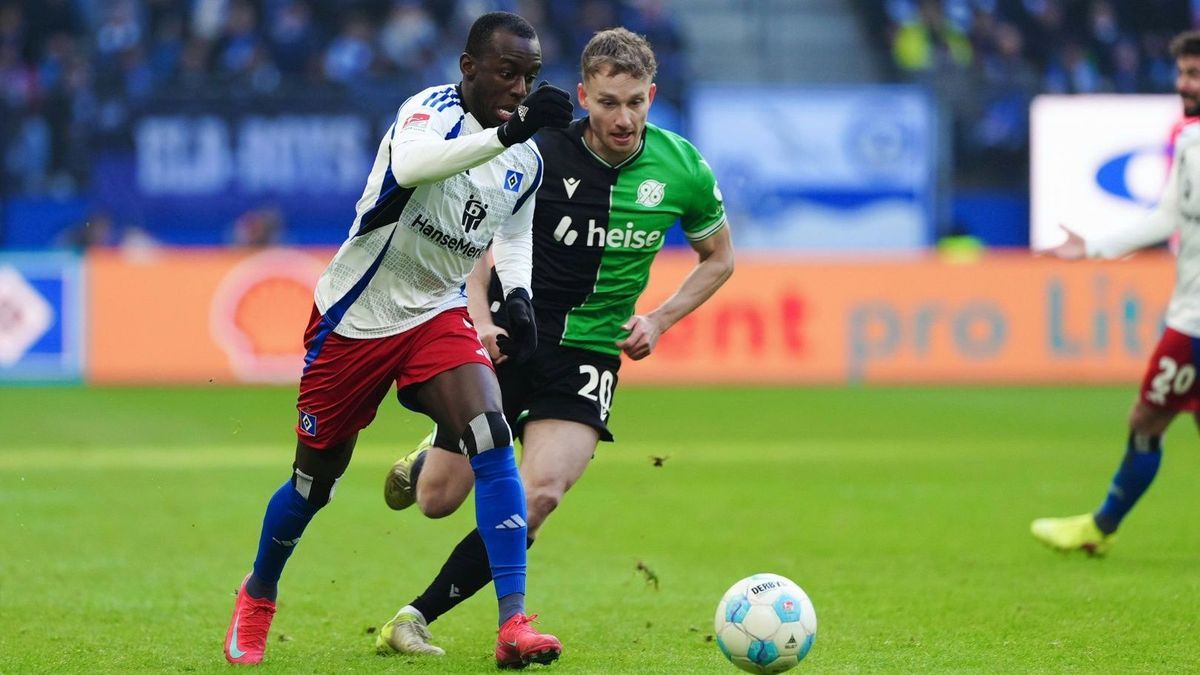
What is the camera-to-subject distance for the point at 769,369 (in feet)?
60.2

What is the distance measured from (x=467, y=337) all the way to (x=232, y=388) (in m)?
13.0

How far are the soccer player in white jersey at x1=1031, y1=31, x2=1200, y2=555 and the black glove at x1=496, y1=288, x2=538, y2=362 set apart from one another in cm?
329

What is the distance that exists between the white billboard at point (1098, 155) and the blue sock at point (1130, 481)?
14.6m

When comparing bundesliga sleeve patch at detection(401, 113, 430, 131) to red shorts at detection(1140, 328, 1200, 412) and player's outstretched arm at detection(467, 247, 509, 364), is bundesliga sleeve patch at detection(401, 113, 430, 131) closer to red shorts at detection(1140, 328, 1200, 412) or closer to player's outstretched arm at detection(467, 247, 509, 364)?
player's outstretched arm at detection(467, 247, 509, 364)

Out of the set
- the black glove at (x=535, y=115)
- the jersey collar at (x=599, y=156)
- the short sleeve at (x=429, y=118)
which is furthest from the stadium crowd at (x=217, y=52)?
the black glove at (x=535, y=115)

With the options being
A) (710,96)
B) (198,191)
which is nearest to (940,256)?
(710,96)

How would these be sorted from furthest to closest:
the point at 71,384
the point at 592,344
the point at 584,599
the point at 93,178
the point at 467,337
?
the point at 93,178 < the point at 71,384 < the point at 584,599 < the point at 592,344 < the point at 467,337

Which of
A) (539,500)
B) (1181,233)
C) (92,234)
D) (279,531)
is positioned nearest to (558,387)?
(539,500)

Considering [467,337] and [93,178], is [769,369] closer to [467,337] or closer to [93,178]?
[93,178]

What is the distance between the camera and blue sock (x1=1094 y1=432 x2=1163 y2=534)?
816cm

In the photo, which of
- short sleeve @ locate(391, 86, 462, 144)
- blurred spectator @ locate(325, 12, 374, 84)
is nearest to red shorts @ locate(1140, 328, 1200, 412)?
short sleeve @ locate(391, 86, 462, 144)

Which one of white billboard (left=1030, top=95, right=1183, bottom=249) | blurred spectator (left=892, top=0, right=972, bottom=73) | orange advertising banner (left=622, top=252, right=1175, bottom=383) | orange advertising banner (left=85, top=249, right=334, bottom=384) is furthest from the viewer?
blurred spectator (left=892, top=0, right=972, bottom=73)

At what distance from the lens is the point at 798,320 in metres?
18.5

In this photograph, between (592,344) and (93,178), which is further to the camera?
(93,178)
